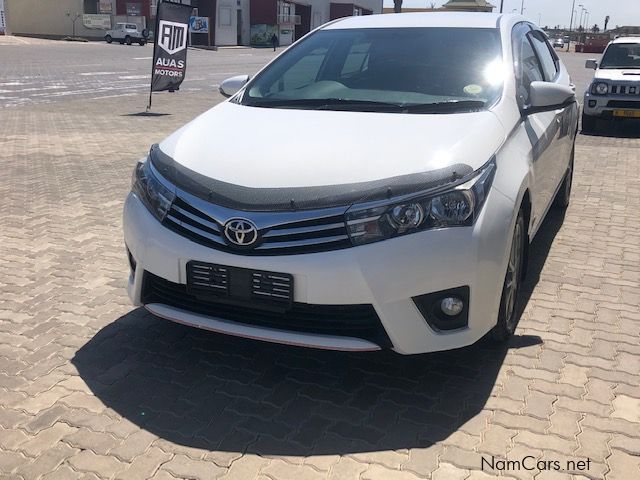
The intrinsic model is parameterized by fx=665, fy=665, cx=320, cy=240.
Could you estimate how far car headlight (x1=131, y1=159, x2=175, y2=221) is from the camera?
10.4 feet

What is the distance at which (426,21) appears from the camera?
4.57m

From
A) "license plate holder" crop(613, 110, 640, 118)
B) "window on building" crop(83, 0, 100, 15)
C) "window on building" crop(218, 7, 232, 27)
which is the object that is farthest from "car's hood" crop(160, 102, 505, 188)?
→ "window on building" crop(83, 0, 100, 15)

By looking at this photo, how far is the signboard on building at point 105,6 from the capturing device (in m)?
58.5

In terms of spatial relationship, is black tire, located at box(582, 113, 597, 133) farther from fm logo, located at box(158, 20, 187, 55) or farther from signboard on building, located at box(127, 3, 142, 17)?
signboard on building, located at box(127, 3, 142, 17)

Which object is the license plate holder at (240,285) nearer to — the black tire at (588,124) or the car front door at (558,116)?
the car front door at (558,116)

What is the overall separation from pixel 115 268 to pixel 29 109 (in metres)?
10.5

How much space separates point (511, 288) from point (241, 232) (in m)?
1.50

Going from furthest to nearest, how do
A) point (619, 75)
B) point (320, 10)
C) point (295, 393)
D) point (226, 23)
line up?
point (320, 10) → point (226, 23) → point (619, 75) → point (295, 393)

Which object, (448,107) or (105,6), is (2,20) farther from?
(448,107)

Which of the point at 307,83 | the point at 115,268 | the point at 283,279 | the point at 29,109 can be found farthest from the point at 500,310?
the point at 29,109

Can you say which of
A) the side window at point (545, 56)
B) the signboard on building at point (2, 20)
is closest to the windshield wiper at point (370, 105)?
the side window at point (545, 56)

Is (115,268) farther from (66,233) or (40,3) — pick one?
(40,3)

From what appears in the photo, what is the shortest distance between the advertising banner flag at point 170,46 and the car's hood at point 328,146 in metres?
10.6

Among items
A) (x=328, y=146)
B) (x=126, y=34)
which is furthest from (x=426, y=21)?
(x=126, y=34)
